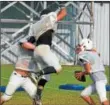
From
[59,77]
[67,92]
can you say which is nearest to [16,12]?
[59,77]

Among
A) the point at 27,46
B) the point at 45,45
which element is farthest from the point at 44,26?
the point at 27,46

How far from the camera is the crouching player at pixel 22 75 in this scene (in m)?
11.1

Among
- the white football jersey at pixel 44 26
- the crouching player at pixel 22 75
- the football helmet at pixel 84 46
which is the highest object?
the white football jersey at pixel 44 26

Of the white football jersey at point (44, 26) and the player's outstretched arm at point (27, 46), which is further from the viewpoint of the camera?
the white football jersey at point (44, 26)

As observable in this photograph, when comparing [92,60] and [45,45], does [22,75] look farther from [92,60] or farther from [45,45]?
[92,60]

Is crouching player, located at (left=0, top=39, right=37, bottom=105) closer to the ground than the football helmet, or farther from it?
closer to the ground

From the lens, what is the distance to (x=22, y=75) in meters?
11.1

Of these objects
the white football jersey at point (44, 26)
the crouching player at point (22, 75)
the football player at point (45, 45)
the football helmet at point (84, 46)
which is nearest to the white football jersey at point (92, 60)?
the football helmet at point (84, 46)

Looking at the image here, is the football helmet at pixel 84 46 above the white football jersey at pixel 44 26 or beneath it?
beneath

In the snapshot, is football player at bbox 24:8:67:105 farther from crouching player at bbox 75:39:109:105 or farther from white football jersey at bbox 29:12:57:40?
crouching player at bbox 75:39:109:105

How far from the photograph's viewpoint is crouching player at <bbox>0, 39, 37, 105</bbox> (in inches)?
435

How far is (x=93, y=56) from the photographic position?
1150 centimetres

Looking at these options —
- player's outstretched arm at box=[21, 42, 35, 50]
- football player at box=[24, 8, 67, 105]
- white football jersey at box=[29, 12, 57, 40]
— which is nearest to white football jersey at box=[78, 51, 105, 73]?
football player at box=[24, 8, 67, 105]

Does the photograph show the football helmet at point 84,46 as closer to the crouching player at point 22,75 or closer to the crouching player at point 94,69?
the crouching player at point 94,69
